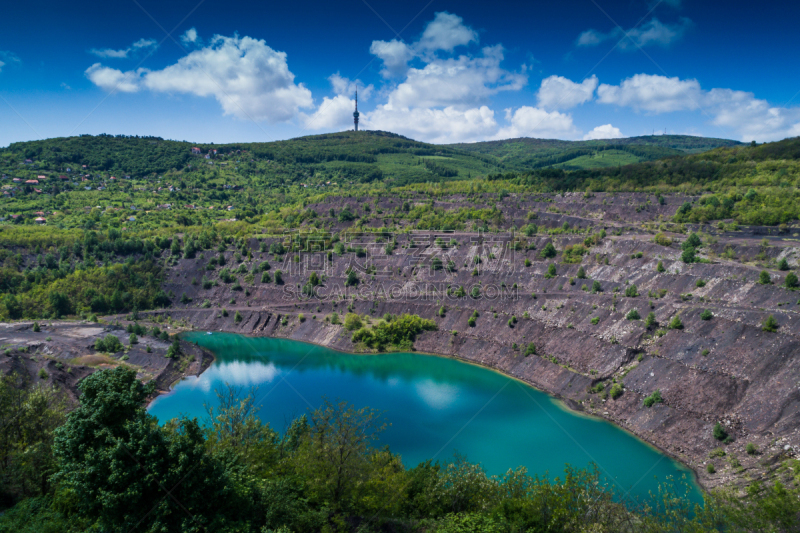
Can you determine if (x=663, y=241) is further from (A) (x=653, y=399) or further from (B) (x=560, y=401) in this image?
(B) (x=560, y=401)

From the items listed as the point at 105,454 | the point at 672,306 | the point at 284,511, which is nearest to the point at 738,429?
the point at 672,306

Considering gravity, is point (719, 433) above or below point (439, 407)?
above

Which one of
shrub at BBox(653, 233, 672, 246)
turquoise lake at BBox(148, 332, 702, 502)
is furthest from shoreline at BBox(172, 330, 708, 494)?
shrub at BBox(653, 233, 672, 246)

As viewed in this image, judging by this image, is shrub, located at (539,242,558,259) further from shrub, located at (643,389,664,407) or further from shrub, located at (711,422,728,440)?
shrub, located at (711,422,728,440)

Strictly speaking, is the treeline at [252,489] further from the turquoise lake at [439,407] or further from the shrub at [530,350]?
the shrub at [530,350]

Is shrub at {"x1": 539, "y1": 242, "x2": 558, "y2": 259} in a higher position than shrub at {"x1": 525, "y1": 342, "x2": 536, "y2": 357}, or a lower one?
higher

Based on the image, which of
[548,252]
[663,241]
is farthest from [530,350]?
[663,241]
